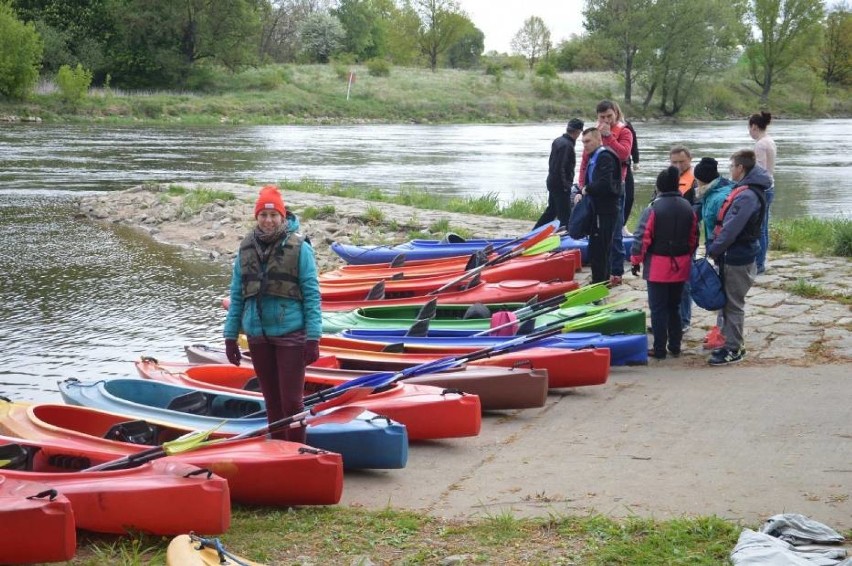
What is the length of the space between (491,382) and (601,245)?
2774 mm

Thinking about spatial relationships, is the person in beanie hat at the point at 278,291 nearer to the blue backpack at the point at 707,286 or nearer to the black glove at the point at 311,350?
the black glove at the point at 311,350

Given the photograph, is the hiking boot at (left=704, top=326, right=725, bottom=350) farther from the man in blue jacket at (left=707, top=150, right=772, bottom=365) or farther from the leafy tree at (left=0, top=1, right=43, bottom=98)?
the leafy tree at (left=0, top=1, right=43, bottom=98)

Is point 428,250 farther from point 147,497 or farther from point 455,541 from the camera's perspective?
point 455,541

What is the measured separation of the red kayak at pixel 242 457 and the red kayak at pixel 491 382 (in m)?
1.38

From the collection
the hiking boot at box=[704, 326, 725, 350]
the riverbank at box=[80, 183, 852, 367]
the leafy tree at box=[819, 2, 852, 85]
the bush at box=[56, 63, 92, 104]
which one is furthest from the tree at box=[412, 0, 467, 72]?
the hiking boot at box=[704, 326, 725, 350]

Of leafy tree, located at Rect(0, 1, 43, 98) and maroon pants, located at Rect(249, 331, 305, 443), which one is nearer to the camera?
maroon pants, located at Rect(249, 331, 305, 443)

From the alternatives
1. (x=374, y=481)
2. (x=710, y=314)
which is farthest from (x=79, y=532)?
(x=710, y=314)

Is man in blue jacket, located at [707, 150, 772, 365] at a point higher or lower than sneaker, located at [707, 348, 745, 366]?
higher

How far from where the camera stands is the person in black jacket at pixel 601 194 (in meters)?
8.46

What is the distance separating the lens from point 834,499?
450 centimetres

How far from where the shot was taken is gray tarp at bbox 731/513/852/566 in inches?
144

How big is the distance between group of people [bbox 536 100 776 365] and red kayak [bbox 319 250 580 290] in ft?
3.51

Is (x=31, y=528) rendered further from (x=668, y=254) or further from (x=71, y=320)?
(x=71, y=320)

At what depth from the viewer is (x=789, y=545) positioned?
3852 mm
